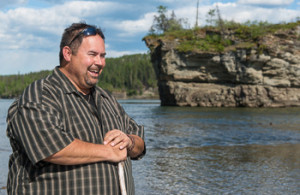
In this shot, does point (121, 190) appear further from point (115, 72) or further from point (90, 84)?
point (115, 72)

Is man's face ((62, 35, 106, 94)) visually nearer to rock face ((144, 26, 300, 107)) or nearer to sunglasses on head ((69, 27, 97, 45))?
sunglasses on head ((69, 27, 97, 45))

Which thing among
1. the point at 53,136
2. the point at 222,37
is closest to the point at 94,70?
the point at 53,136

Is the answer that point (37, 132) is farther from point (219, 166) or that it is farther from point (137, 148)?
point (219, 166)

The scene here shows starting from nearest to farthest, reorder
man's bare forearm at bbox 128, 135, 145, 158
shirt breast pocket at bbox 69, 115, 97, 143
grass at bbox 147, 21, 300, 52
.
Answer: shirt breast pocket at bbox 69, 115, 97, 143
man's bare forearm at bbox 128, 135, 145, 158
grass at bbox 147, 21, 300, 52

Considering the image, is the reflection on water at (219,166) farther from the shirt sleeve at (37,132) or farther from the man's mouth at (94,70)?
the shirt sleeve at (37,132)

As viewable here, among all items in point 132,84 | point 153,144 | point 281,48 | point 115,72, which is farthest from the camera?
point 115,72

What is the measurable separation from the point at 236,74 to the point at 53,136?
3969 centimetres

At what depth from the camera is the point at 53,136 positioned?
5.68 ft

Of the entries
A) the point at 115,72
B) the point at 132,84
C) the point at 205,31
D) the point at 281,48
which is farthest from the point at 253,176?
the point at 115,72

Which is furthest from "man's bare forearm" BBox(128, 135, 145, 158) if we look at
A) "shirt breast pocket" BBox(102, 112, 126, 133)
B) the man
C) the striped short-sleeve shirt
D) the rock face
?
the rock face

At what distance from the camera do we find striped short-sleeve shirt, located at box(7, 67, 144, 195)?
1.71 meters

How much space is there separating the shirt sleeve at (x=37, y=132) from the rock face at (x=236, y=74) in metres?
38.6

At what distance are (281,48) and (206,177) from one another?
34.5 meters

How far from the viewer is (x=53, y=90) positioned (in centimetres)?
188
